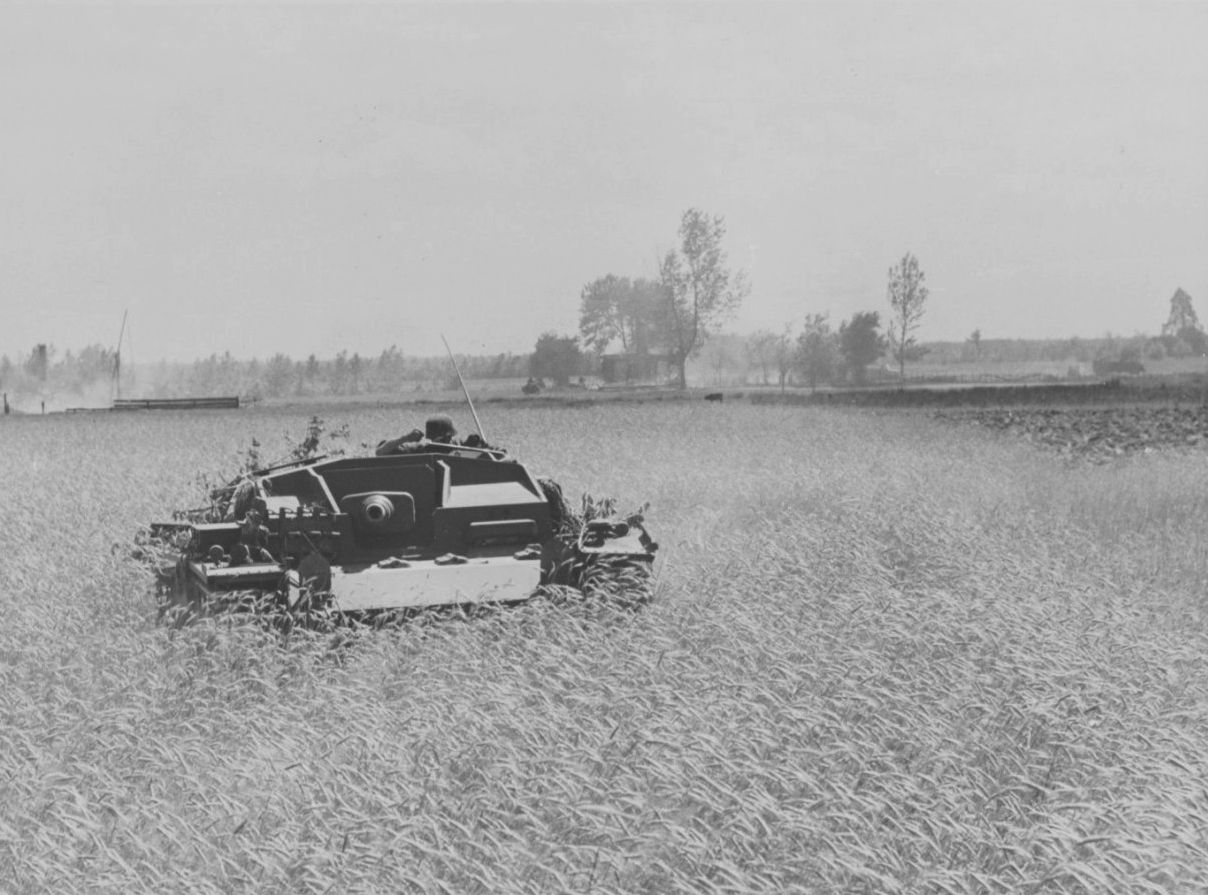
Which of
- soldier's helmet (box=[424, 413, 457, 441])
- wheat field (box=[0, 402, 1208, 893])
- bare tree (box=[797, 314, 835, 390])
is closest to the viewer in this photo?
wheat field (box=[0, 402, 1208, 893])

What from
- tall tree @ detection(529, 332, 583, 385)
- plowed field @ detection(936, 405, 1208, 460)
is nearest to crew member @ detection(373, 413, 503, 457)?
plowed field @ detection(936, 405, 1208, 460)

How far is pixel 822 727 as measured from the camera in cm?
657

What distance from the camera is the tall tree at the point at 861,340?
89.8 meters

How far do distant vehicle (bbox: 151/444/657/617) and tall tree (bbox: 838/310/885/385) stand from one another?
8131 centimetres

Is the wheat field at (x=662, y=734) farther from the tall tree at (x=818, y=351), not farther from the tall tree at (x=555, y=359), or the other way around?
the tall tree at (x=818, y=351)

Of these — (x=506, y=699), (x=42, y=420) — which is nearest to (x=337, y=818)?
Answer: (x=506, y=699)

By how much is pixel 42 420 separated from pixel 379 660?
140 ft

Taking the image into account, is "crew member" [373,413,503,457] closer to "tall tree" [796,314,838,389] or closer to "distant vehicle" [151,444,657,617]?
"distant vehicle" [151,444,657,617]

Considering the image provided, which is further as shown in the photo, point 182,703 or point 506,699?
point 182,703

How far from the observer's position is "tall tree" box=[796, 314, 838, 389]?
106 m

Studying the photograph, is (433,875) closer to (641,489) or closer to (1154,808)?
(1154,808)

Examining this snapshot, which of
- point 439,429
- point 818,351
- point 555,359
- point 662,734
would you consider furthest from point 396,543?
point 818,351

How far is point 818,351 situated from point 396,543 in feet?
330

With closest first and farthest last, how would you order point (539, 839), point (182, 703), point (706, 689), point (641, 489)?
point (539, 839) < point (706, 689) < point (182, 703) < point (641, 489)
